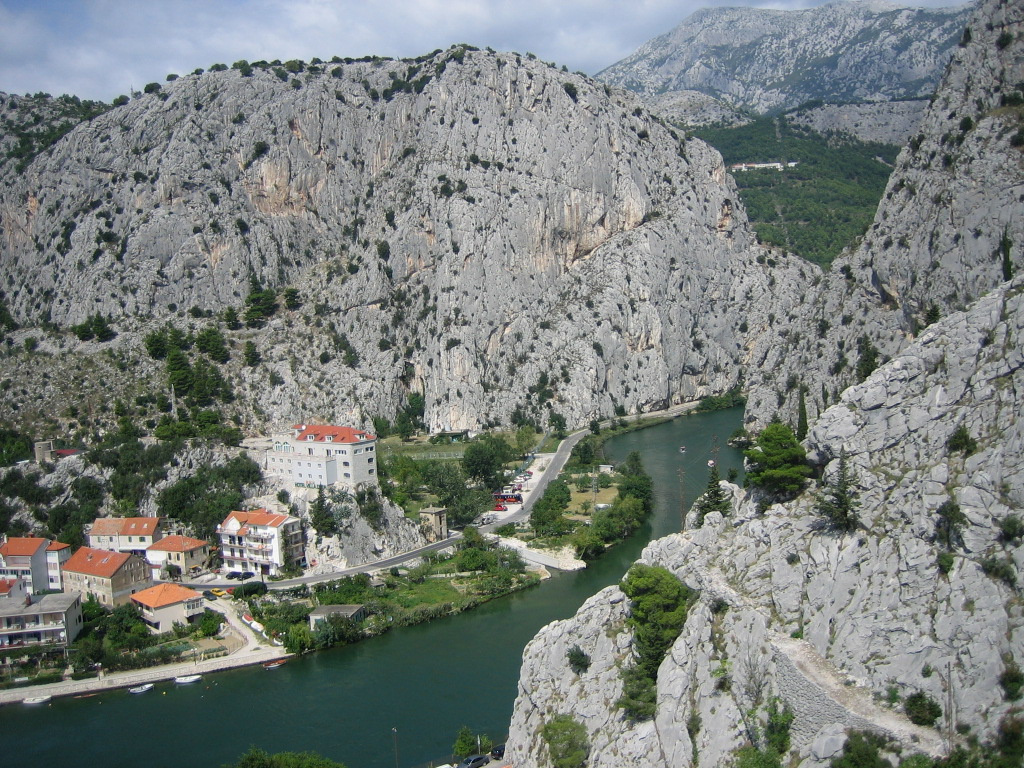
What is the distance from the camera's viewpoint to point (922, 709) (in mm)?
15430

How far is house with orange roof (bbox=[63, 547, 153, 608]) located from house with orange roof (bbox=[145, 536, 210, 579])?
4.30 ft

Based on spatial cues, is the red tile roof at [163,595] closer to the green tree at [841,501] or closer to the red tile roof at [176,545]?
the red tile roof at [176,545]

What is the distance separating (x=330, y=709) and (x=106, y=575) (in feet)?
44.7

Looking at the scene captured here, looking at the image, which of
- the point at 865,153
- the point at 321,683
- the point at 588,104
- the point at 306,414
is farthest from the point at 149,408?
the point at 865,153

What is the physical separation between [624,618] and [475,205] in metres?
59.6

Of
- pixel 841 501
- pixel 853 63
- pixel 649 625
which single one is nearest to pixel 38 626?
pixel 649 625

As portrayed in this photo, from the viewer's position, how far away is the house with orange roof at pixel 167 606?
34.7m

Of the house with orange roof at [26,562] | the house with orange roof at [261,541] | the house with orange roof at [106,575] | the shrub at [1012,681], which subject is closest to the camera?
the shrub at [1012,681]

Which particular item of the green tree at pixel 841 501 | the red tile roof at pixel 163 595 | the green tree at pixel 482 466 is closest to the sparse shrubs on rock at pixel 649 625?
the green tree at pixel 841 501

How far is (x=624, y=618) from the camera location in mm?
21406

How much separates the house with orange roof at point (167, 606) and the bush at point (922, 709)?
88.3ft

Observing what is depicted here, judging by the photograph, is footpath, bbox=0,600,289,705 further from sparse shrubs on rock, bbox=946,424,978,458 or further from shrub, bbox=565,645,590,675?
sparse shrubs on rock, bbox=946,424,978,458

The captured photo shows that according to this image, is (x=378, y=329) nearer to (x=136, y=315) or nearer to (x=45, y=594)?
(x=136, y=315)

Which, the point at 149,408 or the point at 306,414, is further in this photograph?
the point at 306,414
